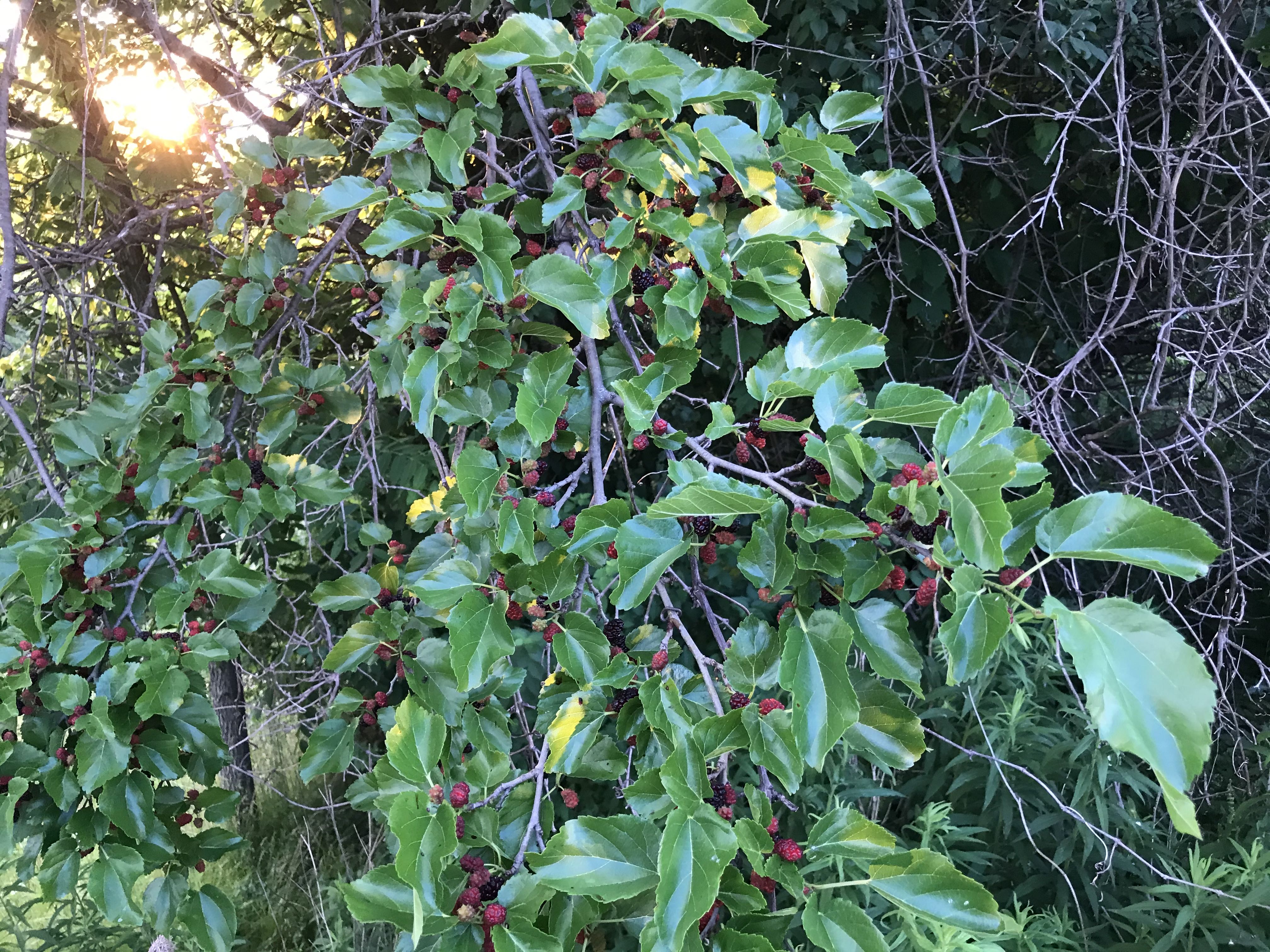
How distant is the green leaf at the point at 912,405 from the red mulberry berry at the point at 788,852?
305mm

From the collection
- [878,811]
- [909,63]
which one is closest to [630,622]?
[878,811]

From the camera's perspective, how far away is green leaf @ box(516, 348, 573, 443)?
2.07 ft

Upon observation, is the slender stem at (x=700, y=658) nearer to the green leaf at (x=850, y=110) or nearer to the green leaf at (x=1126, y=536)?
→ the green leaf at (x=1126, y=536)

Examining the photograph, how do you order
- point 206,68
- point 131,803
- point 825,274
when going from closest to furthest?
1. point 825,274
2. point 131,803
3. point 206,68

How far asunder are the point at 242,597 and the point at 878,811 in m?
1.41

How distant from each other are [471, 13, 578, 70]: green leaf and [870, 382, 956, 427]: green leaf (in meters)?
0.36

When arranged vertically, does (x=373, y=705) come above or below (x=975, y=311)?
above

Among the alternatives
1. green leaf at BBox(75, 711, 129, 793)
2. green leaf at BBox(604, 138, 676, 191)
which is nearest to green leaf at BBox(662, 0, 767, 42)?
green leaf at BBox(604, 138, 676, 191)

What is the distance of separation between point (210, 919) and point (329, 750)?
346 millimetres

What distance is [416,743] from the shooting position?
22.0 inches

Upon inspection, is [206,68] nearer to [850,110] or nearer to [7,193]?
[7,193]

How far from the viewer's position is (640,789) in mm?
534

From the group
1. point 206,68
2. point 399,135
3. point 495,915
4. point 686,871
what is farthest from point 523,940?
point 206,68

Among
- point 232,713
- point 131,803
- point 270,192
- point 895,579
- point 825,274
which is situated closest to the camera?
point 895,579
